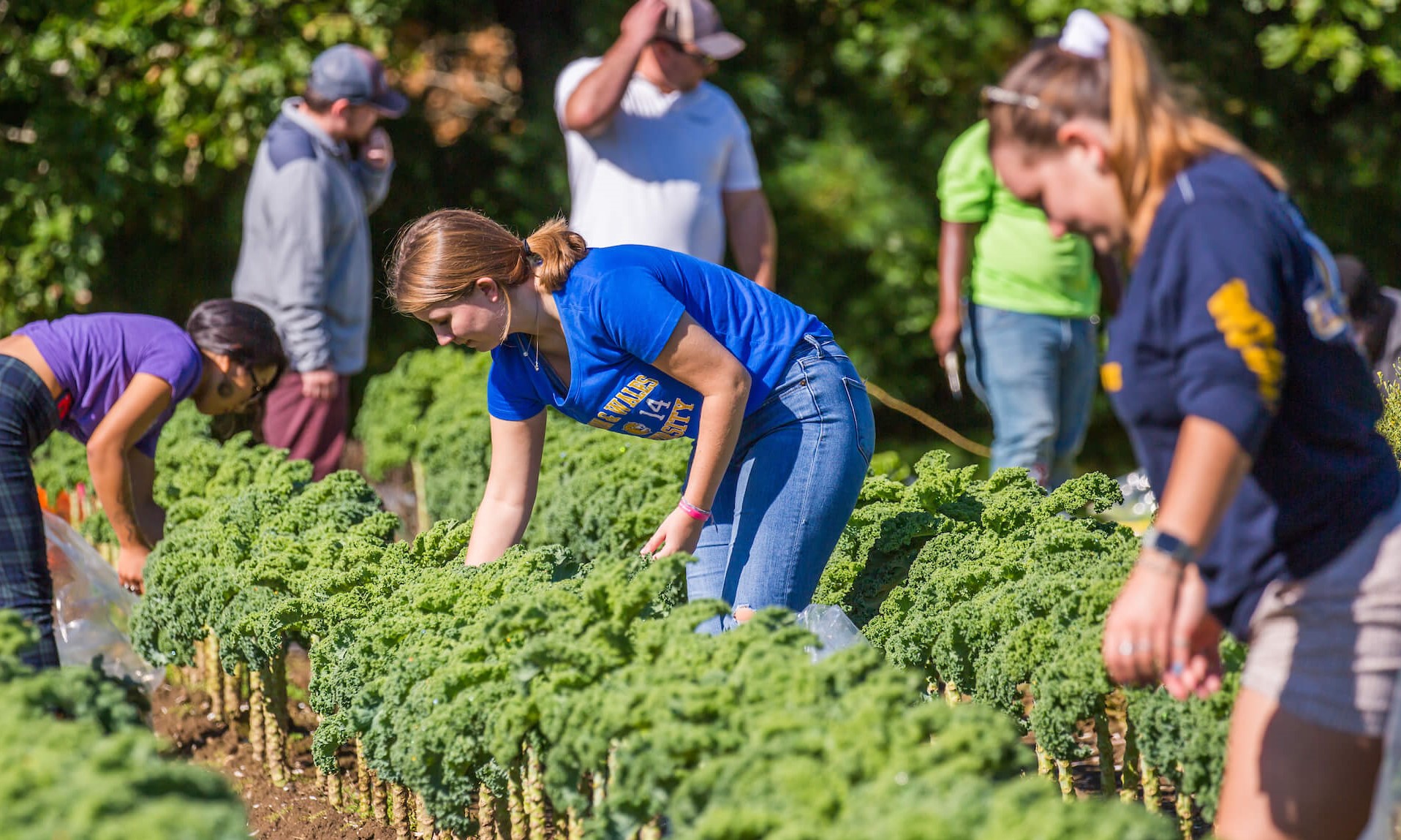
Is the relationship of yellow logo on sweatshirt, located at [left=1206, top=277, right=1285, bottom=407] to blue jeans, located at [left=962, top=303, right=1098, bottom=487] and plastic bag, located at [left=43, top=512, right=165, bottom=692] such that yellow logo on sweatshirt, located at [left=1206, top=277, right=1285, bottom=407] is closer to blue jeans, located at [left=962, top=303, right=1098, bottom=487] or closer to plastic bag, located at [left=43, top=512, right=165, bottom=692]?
blue jeans, located at [left=962, top=303, right=1098, bottom=487]

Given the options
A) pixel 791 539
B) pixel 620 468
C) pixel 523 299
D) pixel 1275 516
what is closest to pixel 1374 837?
pixel 1275 516

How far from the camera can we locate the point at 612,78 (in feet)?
16.8

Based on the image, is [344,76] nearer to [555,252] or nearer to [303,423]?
[303,423]

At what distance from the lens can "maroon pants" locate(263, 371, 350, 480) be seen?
6.04 metres

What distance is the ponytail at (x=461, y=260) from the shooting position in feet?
9.91

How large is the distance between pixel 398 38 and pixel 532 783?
7.92m

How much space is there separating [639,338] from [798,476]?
523 millimetres

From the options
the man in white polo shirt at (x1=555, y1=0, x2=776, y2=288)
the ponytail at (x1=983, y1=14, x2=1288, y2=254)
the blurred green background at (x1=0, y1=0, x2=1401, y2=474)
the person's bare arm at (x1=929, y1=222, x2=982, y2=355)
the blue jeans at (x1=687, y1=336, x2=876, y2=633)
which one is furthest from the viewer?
the blurred green background at (x1=0, y1=0, x2=1401, y2=474)

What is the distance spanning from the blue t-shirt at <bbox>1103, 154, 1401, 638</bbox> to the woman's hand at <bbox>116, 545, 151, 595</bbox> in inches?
129

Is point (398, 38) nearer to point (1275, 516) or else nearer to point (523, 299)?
point (523, 299)

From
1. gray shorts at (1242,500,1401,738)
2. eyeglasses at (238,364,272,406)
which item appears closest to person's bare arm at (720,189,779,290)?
eyeglasses at (238,364,272,406)

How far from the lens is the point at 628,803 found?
2.39 meters

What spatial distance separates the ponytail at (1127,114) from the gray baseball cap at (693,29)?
321 centimetres

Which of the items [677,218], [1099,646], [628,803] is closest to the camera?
[628,803]
